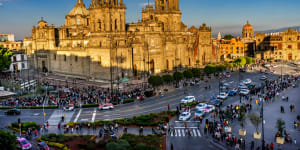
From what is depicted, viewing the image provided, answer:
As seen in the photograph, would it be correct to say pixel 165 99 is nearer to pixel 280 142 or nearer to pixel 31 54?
pixel 280 142

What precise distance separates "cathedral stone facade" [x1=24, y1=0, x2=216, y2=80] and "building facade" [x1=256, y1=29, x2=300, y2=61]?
29.9m

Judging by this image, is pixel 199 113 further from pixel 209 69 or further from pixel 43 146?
pixel 209 69

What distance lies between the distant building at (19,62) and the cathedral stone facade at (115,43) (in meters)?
2.76

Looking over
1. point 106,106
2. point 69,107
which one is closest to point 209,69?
point 106,106

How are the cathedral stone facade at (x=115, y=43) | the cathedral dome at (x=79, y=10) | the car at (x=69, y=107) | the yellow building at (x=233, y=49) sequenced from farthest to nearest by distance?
the yellow building at (x=233, y=49), the cathedral dome at (x=79, y=10), the cathedral stone facade at (x=115, y=43), the car at (x=69, y=107)

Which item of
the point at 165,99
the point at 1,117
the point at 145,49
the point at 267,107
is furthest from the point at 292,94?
the point at 1,117

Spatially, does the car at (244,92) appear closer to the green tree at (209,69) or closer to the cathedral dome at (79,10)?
the green tree at (209,69)

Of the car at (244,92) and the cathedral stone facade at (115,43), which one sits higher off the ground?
the cathedral stone facade at (115,43)

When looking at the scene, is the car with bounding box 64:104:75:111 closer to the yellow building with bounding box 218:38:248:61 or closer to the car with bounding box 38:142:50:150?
the car with bounding box 38:142:50:150

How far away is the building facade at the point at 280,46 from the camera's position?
11016 centimetres

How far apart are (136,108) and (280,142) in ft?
74.3

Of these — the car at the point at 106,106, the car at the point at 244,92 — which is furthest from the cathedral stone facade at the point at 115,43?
the car at the point at 244,92

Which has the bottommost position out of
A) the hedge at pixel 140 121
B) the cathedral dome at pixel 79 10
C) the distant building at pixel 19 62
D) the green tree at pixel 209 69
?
the hedge at pixel 140 121

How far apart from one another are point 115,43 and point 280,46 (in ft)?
246
